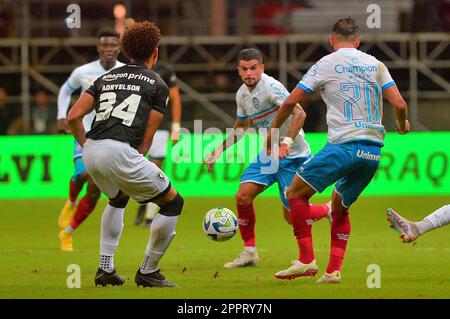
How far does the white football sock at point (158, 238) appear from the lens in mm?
8836

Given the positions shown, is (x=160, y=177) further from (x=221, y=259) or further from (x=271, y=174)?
(x=221, y=259)

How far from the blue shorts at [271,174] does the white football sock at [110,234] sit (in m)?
2.35

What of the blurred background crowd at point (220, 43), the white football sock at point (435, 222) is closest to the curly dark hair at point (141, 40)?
the white football sock at point (435, 222)

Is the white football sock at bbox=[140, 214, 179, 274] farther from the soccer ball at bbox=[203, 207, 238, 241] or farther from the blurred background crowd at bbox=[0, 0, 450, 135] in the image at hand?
the blurred background crowd at bbox=[0, 0, 450, 135]

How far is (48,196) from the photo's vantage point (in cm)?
1983

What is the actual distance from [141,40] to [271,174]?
9.66 ft

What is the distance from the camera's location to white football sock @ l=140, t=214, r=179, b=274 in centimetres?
884

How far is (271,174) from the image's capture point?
11.2 metres

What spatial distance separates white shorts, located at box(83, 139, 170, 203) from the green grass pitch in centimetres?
81

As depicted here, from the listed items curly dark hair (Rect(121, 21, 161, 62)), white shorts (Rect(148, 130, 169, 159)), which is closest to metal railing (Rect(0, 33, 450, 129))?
white shorts (Rect(148, 130, 169, 159))

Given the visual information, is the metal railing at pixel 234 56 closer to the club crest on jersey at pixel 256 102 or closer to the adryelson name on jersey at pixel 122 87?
the club crest on jersey at pixel 256 102
